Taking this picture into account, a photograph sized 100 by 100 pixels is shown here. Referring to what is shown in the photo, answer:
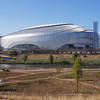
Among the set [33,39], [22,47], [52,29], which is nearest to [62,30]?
[52,29]

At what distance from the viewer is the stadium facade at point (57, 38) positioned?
129m

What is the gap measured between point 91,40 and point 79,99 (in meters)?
129

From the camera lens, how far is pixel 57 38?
5084 inches

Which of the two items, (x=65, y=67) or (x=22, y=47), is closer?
(x=65, y=67)

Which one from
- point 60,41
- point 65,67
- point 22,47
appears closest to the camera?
point 65,67

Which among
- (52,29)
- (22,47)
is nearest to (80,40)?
(52,29)

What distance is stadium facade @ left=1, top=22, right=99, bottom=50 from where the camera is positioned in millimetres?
129250

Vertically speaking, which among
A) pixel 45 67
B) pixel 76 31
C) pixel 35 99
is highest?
pixel 76 31

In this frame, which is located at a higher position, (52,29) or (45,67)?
(52,29)

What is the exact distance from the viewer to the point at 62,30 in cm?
13300

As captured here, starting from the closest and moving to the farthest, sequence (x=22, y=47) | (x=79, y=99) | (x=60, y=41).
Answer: (x=79, y=99) → (x=60, y=41) → (x=22, y=47)

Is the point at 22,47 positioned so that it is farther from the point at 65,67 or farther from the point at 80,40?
the point at 65,67

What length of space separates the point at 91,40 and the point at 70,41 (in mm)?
15258

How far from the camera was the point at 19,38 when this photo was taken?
141625mm
